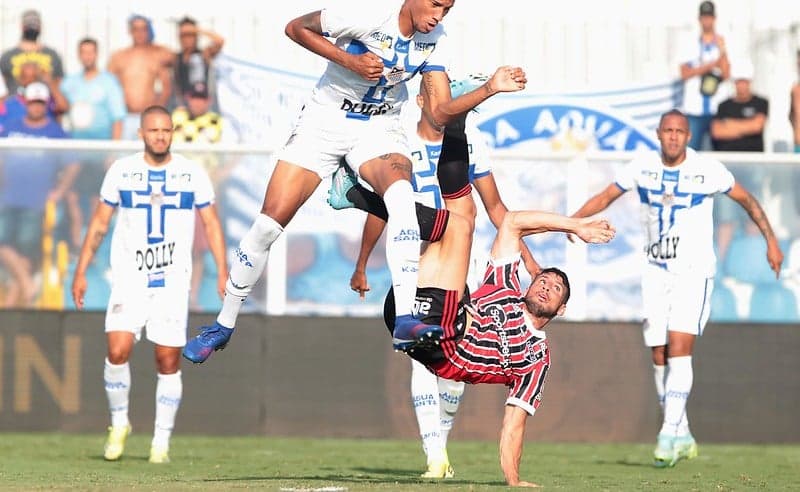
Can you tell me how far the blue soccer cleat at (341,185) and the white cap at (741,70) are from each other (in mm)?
A: 9635

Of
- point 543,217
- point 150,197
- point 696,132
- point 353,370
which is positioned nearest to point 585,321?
point 353,370

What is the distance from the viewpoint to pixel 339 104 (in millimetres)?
11273

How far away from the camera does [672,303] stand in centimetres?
1477

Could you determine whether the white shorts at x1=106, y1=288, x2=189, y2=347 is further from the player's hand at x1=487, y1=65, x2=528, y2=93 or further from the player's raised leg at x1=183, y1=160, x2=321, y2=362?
the player's hand at x1=487, y1=65, x2=528, y2=93

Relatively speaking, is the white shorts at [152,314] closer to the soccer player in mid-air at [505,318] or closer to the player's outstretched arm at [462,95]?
the soccer player in mid-air at [505,318]

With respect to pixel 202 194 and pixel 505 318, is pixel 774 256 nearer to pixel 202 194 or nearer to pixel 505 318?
pixel 505 318

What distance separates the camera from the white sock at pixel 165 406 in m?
14.1

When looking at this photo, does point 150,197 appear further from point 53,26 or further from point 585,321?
point 53,26

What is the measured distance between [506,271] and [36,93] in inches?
372

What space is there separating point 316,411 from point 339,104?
646 cm

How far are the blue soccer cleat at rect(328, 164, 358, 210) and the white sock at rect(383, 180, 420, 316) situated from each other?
23.3 inches

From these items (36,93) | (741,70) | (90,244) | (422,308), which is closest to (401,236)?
(422,308)

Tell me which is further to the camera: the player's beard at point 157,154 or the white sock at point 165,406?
the player's beard at point 157,154

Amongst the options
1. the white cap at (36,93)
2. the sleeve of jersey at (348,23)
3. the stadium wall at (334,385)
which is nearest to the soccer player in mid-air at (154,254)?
the stadium wall at (334,385)
